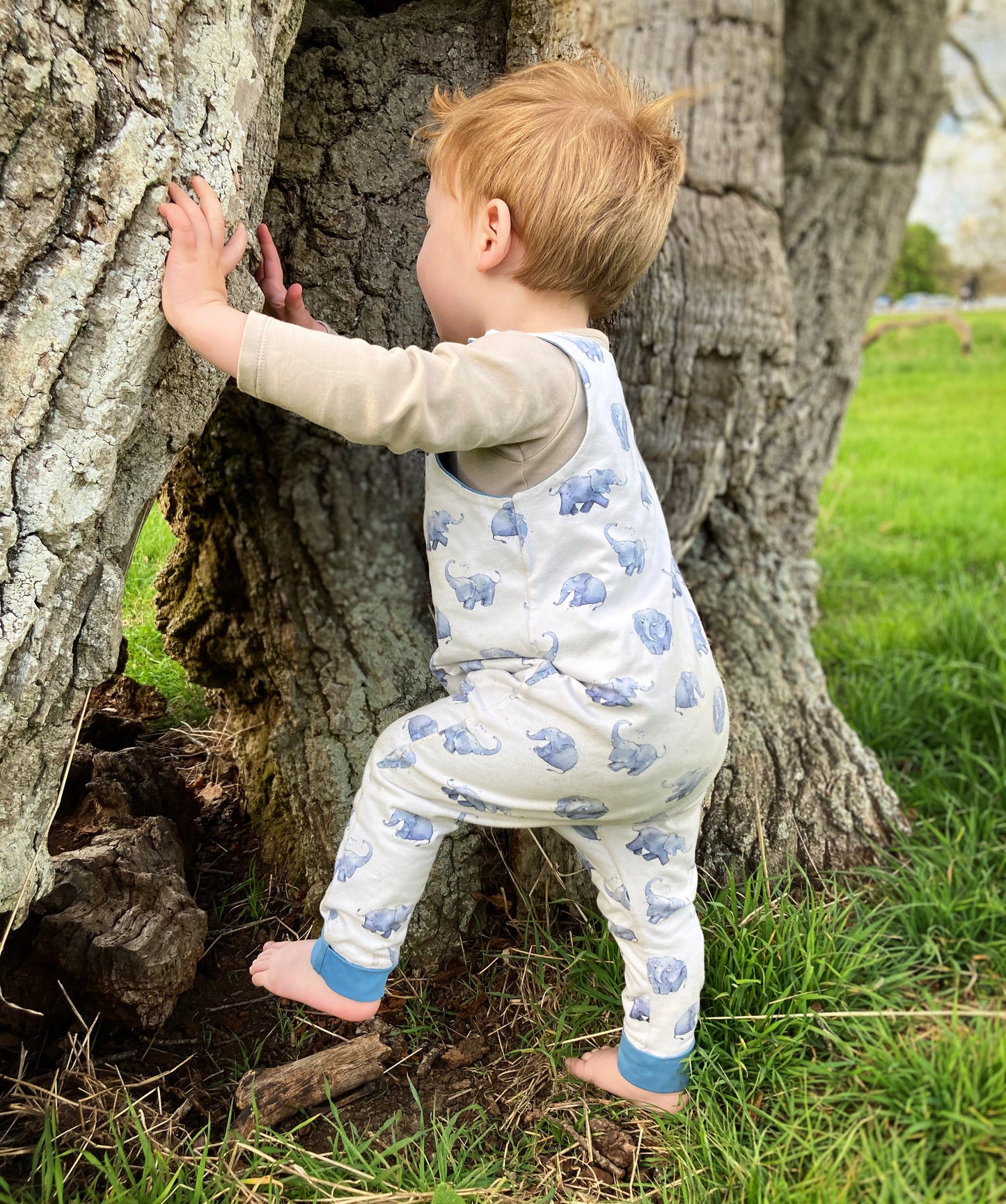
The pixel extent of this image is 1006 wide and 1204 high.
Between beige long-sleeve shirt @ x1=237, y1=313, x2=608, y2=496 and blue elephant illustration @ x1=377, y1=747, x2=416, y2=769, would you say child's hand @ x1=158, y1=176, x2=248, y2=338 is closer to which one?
beige long-sleeve shirt @ x1=237, y1=313, x2=608, y2=496

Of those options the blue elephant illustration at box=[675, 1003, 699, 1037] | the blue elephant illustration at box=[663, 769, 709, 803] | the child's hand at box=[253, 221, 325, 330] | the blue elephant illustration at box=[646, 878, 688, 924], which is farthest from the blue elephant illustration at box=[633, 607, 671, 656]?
the child's hand at box=[253, 221, 325, 330]

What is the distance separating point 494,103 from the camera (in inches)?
67.6

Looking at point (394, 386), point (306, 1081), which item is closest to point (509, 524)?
point (394, 386)

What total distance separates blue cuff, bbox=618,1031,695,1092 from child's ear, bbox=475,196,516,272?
56.9 inches

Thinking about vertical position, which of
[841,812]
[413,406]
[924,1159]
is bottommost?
[924,1159]

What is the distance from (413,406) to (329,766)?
1022mm

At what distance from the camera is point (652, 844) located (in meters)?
1.85

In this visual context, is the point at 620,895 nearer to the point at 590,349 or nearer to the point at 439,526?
the point at 439,526

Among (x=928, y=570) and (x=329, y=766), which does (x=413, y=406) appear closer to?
(x=329, y=766)

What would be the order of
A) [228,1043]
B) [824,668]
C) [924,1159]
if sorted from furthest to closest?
1. [824,668]
2. [228,1043]
3. [924,1159]

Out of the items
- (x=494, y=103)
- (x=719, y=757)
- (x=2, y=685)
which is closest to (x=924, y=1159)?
(x=719, y=757)

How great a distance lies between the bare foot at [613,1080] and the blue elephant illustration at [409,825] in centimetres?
59

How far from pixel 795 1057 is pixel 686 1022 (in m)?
0.23

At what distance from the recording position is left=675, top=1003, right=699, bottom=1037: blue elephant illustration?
1866 mm
